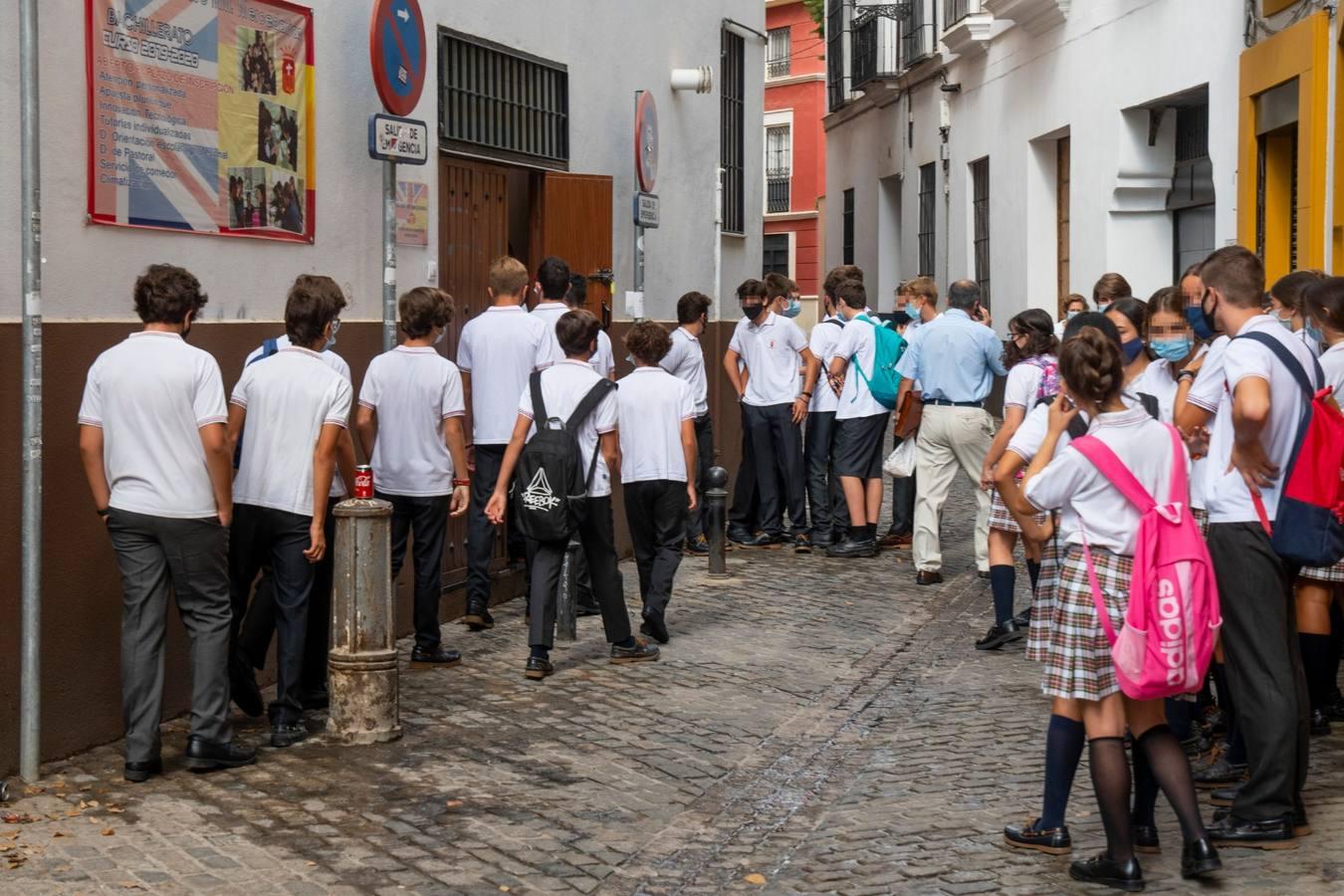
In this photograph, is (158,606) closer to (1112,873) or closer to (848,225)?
(1112,873)

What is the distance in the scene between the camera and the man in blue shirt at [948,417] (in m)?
12.3

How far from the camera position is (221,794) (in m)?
6.79

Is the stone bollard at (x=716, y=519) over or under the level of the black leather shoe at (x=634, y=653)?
over

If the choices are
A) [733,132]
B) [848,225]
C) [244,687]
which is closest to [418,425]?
[244,687]

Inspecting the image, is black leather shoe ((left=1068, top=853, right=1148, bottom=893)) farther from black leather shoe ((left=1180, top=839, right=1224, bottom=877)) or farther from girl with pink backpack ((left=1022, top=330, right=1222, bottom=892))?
black leather shoe ((left=1180, top=839, right=1224, bottom=877))

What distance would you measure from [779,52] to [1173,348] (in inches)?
1581

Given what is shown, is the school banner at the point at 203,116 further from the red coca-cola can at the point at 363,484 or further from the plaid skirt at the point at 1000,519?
the plaid skirt at the point at 1000,519

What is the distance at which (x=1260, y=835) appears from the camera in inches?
239

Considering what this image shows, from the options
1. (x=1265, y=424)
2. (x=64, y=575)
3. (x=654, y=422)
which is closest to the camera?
(x=1265, y=424)

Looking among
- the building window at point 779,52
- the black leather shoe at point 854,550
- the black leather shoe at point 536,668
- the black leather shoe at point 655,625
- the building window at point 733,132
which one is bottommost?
the black leather shoe at point 536,668

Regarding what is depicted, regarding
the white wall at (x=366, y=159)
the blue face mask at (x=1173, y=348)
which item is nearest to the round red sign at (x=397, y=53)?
the white wall at (x=366, y=159)

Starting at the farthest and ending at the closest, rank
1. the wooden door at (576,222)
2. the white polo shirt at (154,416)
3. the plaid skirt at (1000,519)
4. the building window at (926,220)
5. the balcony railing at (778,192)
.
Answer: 1. the balcony railing at (778,192)
2. the building window at (926,220)
3. the wooden door at (576,222)
4. the plaid skirt at (1000,519)
5. the white polo shirt at (154,416)

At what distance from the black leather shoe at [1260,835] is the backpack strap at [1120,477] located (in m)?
1.21

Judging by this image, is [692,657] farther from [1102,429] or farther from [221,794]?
[1102,429]
